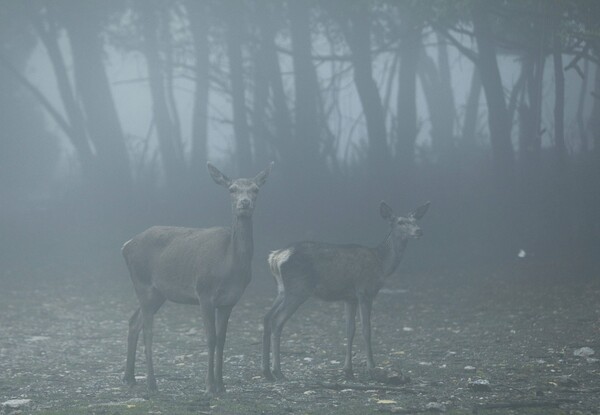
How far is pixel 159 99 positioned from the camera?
3347cm

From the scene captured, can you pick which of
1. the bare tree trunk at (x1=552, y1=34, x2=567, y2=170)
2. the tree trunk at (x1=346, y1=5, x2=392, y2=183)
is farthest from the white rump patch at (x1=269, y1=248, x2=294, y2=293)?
the tree trunk at (x1=346, y1=5, x2=392, y2=183)

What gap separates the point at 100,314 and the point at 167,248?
20.2ft

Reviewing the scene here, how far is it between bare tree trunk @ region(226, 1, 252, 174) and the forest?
5 cm

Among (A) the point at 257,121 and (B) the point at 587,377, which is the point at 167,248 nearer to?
(B) the point at 587,377

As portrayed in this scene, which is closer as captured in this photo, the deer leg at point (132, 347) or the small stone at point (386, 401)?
the small stone at point (386, 401)

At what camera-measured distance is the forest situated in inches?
811

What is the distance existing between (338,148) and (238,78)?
10.4ft

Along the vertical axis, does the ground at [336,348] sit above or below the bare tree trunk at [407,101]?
below

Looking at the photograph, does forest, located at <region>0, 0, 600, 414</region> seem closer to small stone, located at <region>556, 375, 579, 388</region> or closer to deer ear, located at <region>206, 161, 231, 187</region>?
small stone, located at <region>556, 375, 579, 388</region>

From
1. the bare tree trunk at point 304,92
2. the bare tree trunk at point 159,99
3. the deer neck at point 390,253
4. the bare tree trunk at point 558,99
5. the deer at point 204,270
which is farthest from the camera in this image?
the bare tree trunk at point 159,99

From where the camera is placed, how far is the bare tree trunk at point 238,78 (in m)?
27.0

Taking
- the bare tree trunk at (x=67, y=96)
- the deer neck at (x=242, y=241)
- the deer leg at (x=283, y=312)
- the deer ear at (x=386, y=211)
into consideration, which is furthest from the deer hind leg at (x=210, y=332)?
the bare tree trunk at (x=67, y=96)

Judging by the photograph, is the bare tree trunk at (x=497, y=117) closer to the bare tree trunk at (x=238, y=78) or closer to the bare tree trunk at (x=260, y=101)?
the bare tree trunk at (x=260, y=101)

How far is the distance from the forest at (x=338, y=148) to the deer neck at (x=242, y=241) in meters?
2.56
